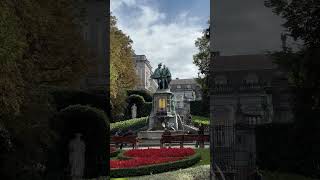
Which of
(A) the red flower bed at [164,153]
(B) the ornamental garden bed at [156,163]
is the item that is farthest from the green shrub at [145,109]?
(B) the ornamental garden bed at [156,163]

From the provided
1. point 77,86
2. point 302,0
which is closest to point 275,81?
point 302,0

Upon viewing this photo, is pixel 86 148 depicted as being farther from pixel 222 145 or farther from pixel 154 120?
pixel 154 120

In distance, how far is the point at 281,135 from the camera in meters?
7.66

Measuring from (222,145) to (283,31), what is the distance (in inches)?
74.5

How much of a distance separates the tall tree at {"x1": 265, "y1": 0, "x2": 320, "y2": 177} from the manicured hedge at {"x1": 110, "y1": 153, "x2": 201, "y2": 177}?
4.49 m

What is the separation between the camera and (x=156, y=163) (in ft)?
39.5

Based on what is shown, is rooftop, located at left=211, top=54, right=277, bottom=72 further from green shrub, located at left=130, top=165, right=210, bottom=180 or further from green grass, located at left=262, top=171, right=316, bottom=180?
green shrub, located at left=130, top=165, right=210, bottom=180

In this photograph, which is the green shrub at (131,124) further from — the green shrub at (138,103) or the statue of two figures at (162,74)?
the green shrub at (138,103)

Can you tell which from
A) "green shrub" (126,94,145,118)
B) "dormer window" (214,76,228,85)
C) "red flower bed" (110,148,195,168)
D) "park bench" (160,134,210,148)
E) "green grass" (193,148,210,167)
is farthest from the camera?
"green shrub" (126,94,145,118)

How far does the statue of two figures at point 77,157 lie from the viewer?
8914 millimetres

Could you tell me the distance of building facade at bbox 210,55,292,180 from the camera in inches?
304

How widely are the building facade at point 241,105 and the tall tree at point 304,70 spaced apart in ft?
0.67

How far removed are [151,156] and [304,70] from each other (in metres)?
7.08

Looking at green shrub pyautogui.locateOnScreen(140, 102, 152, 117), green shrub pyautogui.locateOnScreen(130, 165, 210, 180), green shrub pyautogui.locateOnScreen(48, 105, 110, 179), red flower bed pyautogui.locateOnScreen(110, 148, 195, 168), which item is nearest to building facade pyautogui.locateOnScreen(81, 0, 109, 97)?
green shrub pyautogui.locateOnScreen(48, 105, 110, 179)
